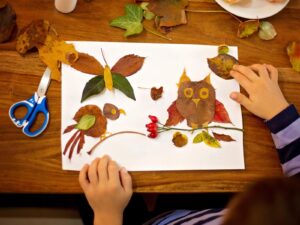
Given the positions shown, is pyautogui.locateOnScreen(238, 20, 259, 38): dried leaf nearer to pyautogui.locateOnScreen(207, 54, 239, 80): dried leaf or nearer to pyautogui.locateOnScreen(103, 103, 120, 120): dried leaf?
pyautogui.locateOnScreen(207, 54, 239, 80): dried leaf

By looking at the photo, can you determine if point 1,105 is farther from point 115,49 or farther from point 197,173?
point 197,173

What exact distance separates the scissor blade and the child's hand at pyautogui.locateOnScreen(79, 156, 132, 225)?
0.15 meters

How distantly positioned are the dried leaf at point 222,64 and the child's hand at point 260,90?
0.4 inches

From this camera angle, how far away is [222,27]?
746 millimetres

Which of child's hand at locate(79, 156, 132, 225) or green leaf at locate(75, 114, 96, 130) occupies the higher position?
green leaf at locate(75, 114, 96, 130)

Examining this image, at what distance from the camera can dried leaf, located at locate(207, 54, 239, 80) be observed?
28.2 inches

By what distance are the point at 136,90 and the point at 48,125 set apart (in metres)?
0.17

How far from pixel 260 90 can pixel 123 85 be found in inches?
10.2

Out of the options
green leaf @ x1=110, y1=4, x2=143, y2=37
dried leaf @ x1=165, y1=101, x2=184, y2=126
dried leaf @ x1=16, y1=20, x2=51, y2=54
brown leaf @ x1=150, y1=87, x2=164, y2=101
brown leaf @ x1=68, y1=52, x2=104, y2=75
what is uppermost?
green leaf @ x1=110, y1=4, x2=143, y2=37

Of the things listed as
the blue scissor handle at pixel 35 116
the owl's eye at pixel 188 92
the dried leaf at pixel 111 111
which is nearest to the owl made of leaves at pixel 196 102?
the owl's eye at pixel 188 92

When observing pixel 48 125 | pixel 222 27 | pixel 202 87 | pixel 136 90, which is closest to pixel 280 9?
pixel 222 27

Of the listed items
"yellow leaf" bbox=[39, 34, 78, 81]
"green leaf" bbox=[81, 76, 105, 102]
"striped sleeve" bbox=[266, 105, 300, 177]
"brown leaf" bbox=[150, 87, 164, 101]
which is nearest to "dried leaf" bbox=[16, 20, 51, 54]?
"yellow leaf" bbox=[39, 34, 78, 81]

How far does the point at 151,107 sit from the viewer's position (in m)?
0.67

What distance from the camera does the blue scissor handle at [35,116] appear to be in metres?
0.63
